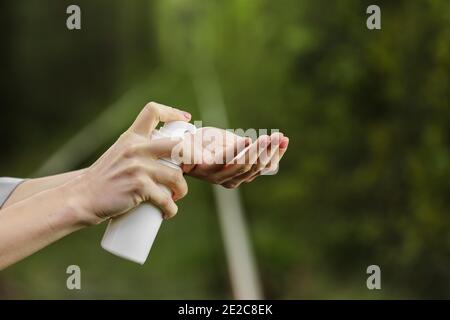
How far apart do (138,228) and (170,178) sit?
10 cm

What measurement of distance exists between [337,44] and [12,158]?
2587 mm

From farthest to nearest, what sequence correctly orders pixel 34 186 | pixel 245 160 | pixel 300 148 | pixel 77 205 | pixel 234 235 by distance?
1. pixel 300 148
2. pixel 234 235
3. pixel 34 186
4. pixel 245 160
5. pixel 77 205

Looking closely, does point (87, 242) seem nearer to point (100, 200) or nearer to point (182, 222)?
point (182, 222)

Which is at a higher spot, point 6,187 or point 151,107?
point 151,107

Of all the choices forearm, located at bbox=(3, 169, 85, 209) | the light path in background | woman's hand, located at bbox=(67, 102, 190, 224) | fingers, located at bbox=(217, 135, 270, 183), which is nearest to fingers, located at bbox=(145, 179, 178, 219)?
woman's hand, located at bbox=(67, 102, 190, 224)

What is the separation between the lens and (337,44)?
456cm

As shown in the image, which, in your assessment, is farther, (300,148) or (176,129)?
(300,148)

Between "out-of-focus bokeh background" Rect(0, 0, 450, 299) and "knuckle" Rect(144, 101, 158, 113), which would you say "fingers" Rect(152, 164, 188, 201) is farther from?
"out-of-focus bokeh background" Rect(0, 0, 450, 299)

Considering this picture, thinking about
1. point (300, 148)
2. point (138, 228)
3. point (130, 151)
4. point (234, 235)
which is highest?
point (130, 151)

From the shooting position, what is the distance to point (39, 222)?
3.34 ft

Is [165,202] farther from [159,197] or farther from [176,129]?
[176,129]

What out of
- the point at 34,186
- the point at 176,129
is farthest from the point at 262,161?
the point at 34,186

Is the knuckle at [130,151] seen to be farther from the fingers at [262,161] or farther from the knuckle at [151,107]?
the fingers at [262,161]
